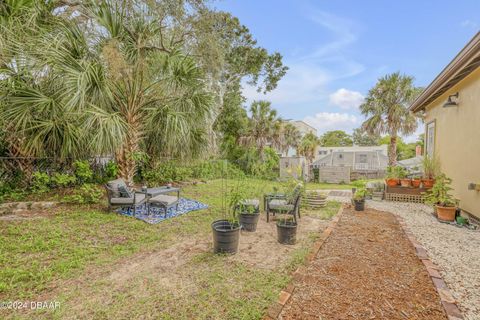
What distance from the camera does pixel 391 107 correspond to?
13469 millimetres

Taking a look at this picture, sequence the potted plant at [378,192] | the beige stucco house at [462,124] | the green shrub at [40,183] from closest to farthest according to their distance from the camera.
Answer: the beige stucco house at [462,124] → the green shrub at [40,183] → the potted plant at [378,192]

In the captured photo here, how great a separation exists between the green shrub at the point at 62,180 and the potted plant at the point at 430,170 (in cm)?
974

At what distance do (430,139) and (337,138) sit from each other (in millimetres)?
37922

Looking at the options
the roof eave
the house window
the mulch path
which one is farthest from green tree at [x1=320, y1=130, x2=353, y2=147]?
the mulch path

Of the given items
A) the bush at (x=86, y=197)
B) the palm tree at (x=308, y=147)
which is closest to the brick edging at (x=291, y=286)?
the bush at (x=86, y=197)

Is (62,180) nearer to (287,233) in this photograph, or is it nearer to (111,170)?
(111,170)

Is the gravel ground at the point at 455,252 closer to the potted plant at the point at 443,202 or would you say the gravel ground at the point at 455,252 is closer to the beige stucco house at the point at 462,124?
the potted plant at the point at 443,202

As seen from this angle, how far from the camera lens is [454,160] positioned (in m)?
5.72

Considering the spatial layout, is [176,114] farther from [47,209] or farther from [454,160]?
[454,160]

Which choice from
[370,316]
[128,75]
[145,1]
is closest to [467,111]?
[370,316]

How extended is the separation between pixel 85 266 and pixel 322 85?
12126mm

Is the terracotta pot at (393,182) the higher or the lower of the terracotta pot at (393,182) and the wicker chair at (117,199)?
the higher

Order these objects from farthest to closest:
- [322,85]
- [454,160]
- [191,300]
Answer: [322,85] → [454,160] → [191,300]

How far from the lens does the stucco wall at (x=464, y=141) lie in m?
4.69
